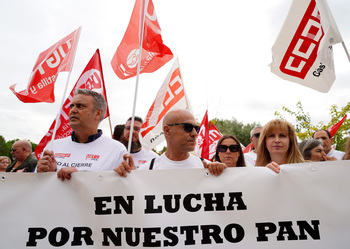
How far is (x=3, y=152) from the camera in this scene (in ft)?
155

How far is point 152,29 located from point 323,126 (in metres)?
16.5

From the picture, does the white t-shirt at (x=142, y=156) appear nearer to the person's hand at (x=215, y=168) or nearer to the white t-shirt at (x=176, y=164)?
the white t-shirt at (x=176, y=164)

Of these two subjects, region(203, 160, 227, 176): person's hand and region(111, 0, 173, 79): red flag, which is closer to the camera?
region(203, 160, 227, 176): person's hand

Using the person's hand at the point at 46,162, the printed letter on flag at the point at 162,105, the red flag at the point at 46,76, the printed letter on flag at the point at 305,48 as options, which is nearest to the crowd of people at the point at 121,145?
the person's hand at the point at 46,162

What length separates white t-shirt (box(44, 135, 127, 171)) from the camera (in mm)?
2939

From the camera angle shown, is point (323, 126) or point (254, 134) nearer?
point (254, 134)

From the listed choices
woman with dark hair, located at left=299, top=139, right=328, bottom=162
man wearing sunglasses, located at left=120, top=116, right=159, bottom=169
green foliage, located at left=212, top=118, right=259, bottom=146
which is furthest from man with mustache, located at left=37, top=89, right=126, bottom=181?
green foliage, located at left=212, top=118, right=259, bottom=146

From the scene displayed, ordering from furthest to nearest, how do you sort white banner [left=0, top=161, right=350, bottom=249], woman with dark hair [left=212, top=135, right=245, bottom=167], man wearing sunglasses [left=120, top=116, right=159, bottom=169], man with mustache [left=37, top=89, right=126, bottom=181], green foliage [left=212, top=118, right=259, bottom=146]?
green foliage [left=212, top=118, right=259, bottom=146] < man wearing sunglasses [left=120, top=116, right=159, bottom=169] < woman with dark hair [left=212, top=135, right=245, bottom=167] < man with mustache [left=37, top=89, right=126, bottom=181] < white banner [left=0, top=161, right=350, bottom=249]

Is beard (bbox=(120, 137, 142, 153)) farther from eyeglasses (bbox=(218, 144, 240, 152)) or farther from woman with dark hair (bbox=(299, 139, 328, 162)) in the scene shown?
woman with dark hair (bbox=(299, 139, 328, 162))

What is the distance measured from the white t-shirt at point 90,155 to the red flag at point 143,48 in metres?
1.62

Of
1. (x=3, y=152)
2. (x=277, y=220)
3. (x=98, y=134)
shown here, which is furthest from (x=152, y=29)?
(x=3, y=152)

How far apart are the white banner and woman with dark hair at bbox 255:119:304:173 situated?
50 cm

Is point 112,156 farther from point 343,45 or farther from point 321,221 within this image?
point 343,45

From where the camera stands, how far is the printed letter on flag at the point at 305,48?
11.2ft
